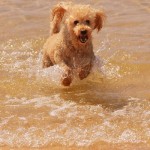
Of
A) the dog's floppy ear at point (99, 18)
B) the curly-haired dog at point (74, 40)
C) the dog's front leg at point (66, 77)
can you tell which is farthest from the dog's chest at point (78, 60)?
the dog's floppy ear at point (99, 18)

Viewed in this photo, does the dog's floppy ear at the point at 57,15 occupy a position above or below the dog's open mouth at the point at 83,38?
above

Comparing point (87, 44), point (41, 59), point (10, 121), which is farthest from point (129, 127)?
point (41, 59)

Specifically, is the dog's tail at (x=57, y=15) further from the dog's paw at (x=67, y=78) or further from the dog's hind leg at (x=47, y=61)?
the dog's paw at (x=67, y=78)

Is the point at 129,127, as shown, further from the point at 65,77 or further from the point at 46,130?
the point at 65,77

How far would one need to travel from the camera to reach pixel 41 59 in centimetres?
722

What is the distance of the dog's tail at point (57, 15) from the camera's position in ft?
20.8

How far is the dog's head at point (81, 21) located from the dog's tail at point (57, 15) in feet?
0.35

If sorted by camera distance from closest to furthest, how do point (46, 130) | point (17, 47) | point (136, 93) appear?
point (46, 130) < point (136, 93) < point (17, 47)

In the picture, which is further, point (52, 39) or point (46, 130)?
point (52, 39)

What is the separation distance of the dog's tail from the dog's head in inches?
4.2

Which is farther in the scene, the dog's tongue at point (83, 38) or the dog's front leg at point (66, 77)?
the dog's front leg at point (66, 77)

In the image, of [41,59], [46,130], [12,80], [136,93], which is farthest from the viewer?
[41,59]

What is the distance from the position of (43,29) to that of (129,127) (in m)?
4.04

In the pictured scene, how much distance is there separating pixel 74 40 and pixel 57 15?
1.93 ft
